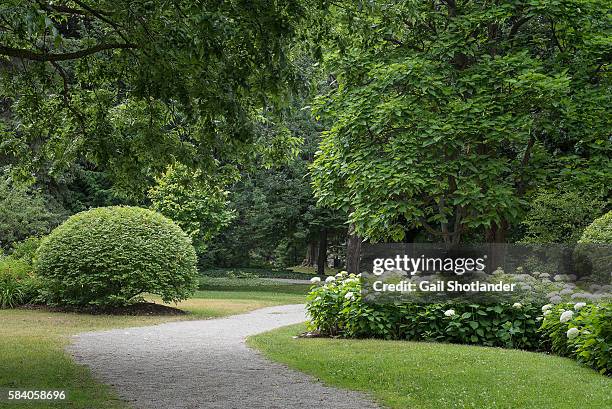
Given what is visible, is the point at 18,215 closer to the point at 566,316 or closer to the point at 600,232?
the point at 600,232

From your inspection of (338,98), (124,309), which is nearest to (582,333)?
(338,98)

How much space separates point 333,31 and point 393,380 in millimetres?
4721

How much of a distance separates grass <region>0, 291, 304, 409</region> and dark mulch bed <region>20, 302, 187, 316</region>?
0.56m

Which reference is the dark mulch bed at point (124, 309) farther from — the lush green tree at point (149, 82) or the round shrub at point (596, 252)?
the round shrub at point (596, 252)

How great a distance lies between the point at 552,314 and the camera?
10.3 metres

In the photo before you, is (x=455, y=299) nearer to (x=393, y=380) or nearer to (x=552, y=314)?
(x=552, y=314)

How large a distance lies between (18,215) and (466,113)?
21.4m

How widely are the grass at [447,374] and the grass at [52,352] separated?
279 centimetres

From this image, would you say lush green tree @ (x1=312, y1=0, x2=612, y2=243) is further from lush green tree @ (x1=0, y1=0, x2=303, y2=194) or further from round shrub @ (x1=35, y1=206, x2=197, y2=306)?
round shrub @ (x1=35, y1=206, x2=197, y2=306)

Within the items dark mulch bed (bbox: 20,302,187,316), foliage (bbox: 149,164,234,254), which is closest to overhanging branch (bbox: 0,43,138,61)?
dark mulch bed (bbox: 20,302,187,316)

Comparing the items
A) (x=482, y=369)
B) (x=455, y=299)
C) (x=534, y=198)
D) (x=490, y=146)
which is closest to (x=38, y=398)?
(x=482, y=369)

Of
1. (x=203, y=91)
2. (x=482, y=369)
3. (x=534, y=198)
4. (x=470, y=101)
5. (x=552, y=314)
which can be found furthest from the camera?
(x=534, y=198)

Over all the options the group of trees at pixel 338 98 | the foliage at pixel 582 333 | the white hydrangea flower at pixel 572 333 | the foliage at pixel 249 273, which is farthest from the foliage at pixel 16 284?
the foliage at pixel 249 273

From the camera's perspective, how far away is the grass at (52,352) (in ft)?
22.8
